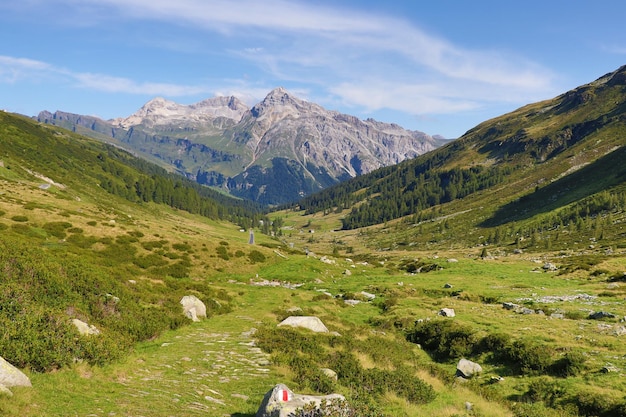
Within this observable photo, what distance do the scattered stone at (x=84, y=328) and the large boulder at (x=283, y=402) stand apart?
9300 millimetres

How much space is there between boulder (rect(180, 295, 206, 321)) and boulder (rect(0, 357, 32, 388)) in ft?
45.4

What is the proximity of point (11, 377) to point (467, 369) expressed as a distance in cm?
2015

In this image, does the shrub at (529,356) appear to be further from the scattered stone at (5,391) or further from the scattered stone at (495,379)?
the scattered stone at (5,391)

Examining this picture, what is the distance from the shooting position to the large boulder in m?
10.0

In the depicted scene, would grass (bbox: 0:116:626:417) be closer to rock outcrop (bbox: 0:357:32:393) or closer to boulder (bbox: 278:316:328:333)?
rock outcrop (bbox: 0:357:32:393)

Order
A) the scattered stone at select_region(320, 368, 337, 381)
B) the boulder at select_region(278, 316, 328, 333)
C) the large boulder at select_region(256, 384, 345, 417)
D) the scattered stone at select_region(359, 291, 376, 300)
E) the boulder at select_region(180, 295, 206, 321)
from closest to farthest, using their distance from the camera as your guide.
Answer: the large boulder at select_region(256, 384, 345, 417), the scattered stone at select_region(320, 368, 337, 381), the boulder at select_region(278, 316, 328, 333), the boulder at select_region(180, 295, 206, 321), the scattered stone at select_region(359, 291, 376, 300)

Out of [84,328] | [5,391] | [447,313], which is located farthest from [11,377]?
[447,313]

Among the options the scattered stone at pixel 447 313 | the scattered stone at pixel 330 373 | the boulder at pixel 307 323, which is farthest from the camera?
the scattered stone at pixel 447 313

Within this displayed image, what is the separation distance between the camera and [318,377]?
14.9 m

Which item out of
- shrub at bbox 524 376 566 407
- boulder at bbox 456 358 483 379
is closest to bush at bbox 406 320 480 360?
boulder at bbox 456 358 483 379

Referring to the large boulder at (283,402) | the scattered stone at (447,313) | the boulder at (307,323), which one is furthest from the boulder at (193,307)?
the scattered stone at (447,313)

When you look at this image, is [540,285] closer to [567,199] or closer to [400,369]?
[400,369]

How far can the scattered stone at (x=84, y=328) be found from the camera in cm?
1512

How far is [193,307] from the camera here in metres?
25.9
